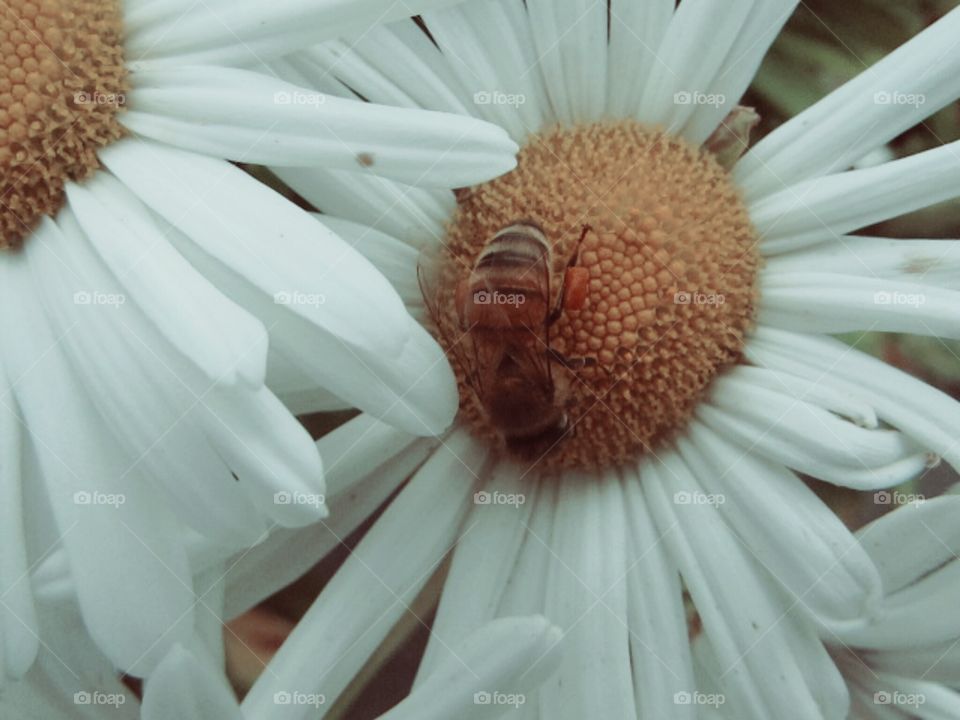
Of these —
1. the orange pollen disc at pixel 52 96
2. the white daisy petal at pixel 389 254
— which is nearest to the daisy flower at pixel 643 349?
the white daisy petal at pixel 389 254

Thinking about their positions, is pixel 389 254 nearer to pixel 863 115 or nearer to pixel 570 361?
pixel 570 361

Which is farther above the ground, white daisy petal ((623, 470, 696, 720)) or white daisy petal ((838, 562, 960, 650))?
white daisy petal ((838, 562, 960, 650))

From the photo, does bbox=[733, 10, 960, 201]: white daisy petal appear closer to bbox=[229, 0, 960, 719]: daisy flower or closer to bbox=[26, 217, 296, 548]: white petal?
bbox=[229, 0, 960, 719]: daisy flower

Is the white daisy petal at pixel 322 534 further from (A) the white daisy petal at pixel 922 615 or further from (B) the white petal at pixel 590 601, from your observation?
(A) the white daisy petal at pixel 922 615

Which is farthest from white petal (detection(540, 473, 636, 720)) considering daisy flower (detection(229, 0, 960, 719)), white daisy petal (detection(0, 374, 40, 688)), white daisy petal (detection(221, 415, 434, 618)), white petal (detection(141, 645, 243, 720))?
white daisy petal (detection(0, 374, 40, 688))

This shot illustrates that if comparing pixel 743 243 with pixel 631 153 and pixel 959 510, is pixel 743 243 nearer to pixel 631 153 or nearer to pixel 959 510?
pixel 631 153

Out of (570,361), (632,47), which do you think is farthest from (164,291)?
(632,47)
